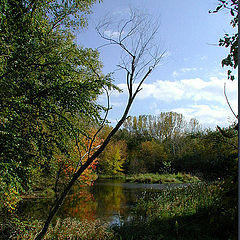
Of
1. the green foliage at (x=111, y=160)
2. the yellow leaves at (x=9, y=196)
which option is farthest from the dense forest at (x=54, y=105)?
the green foliage at (x=111, y=160)

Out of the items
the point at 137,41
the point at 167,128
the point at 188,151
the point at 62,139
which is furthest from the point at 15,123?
the point at 167,128

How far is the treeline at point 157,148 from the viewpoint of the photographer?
71.2ft

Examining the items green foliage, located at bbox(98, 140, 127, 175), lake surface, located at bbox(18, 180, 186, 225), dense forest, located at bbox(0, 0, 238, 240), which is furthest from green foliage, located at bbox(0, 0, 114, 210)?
green foliage, located at bbox(98, 140, 127, 175)

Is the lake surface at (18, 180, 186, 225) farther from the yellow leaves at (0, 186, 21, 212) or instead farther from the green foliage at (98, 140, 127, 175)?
the green foliage at (98, 140, 127, 175)

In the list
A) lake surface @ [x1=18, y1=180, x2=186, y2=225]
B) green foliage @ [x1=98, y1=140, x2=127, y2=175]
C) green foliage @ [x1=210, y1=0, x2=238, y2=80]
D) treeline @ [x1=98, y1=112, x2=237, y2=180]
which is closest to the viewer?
green foliage @ [x1=210, y1=0, x2=238, y2=80]

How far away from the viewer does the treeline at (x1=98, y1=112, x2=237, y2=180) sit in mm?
21703

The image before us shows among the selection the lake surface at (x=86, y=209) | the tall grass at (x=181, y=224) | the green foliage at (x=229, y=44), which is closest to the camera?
the green foliage at (x=229, y=44)

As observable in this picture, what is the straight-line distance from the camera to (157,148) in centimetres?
2534

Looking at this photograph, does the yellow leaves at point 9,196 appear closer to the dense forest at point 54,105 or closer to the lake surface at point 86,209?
the dense forest at point 54,105

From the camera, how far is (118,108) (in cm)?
338

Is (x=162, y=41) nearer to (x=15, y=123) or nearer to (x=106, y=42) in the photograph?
(x=106, y=42)

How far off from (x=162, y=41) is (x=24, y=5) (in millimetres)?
2417

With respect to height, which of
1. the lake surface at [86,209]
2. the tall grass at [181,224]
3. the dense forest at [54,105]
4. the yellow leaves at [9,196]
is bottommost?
the lake surface at [86,209]

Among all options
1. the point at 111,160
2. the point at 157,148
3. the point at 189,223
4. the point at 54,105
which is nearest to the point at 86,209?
the point at 189,223
